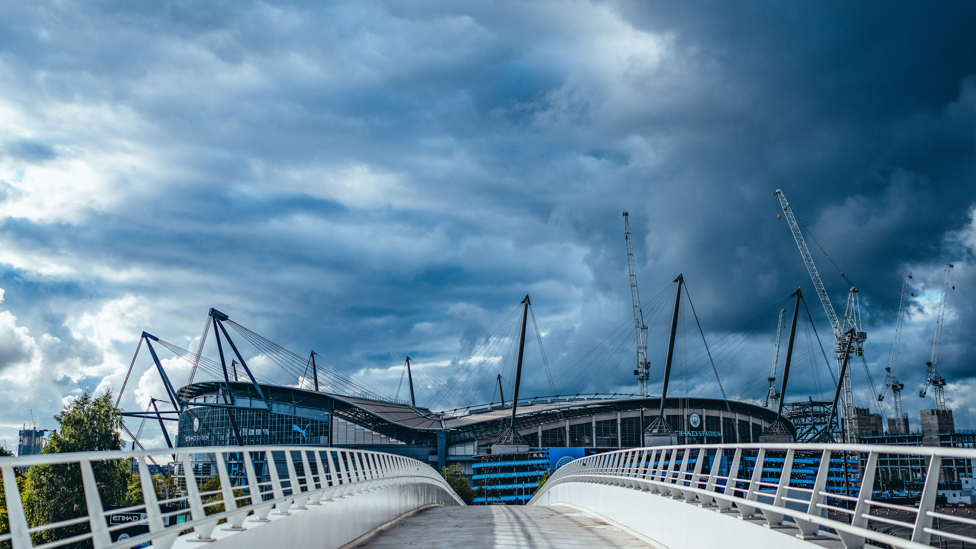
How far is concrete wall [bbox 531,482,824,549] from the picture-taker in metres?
9.51

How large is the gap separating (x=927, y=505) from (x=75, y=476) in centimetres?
6719

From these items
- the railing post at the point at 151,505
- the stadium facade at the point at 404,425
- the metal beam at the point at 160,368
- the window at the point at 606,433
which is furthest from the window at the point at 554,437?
the railing post at the point at 151,505

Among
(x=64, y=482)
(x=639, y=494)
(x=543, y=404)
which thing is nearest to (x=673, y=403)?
(x=543, y=404)

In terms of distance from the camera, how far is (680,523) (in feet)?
44.4

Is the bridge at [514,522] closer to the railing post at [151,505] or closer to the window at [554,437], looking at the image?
the railing post at [151,505]

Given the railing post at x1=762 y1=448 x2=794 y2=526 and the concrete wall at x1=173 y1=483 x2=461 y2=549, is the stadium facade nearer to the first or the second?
the concrete wall at x1=173 y1=483 x2=461 y2=549

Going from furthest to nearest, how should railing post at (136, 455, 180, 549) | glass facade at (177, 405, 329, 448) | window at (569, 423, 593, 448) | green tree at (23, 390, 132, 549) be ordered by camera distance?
window at (569, 423, 593, 448), glass facade at (177, 405, 329, 448), green tree at (23, 390, 132, 549), railing post at (136, 455, 180, 549)

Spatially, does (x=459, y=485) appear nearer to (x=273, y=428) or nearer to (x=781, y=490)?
(x=273, y=428)

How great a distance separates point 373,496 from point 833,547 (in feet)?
41.5

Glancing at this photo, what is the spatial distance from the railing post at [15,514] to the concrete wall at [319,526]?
120 inches

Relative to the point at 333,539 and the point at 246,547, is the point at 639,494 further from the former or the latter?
the point at 246,547

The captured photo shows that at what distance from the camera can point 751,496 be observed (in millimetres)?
10633

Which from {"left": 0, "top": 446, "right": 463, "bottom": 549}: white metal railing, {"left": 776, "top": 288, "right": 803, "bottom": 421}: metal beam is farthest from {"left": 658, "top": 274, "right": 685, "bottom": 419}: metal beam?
{"left": 0, "top": 446, "right": 463, "bottom": 549}: white metal railing

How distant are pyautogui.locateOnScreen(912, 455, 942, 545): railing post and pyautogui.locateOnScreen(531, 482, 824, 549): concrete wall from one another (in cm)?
194
